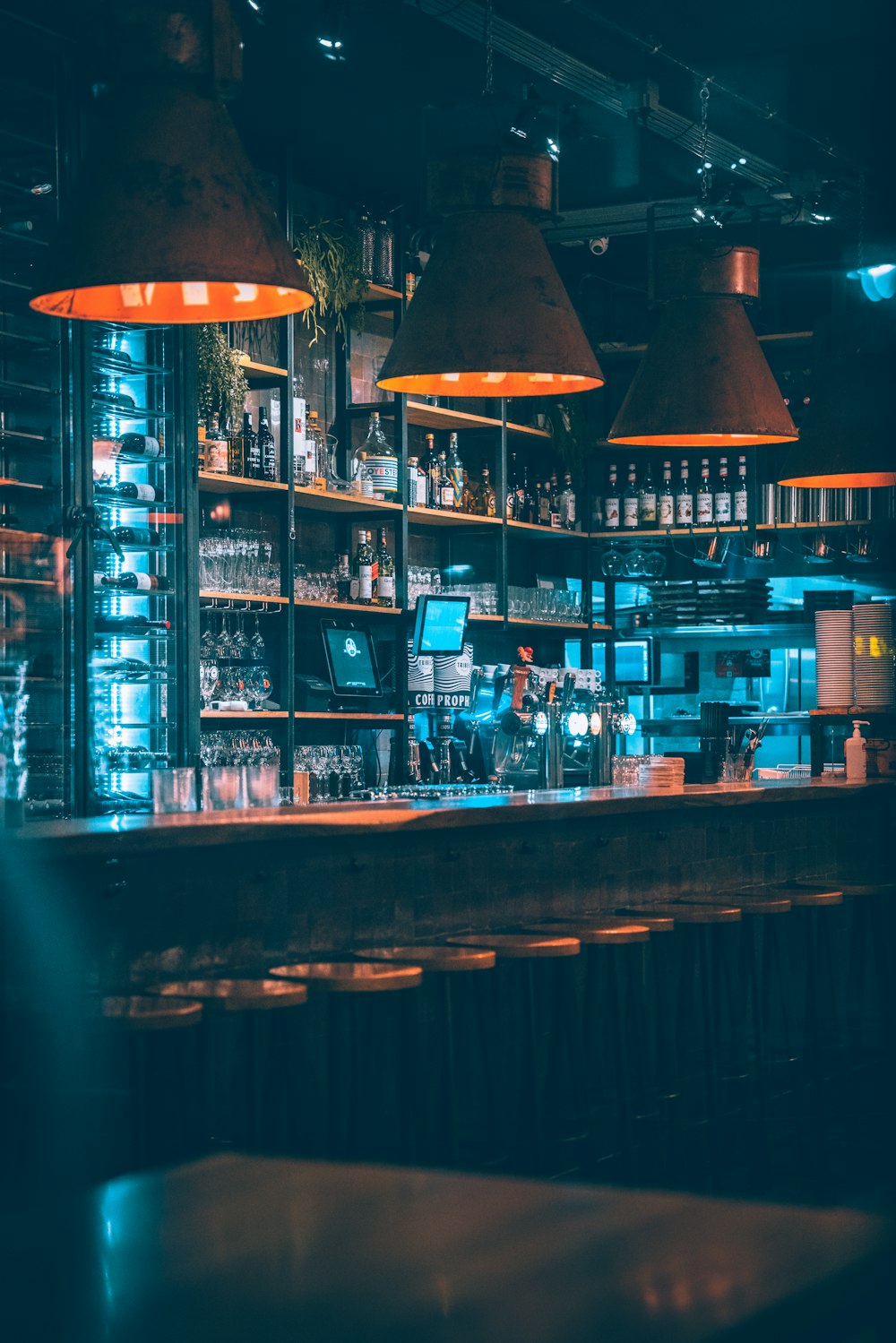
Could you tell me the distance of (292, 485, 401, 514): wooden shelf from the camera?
7.20m

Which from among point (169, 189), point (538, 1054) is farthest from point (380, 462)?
point (169, 189)

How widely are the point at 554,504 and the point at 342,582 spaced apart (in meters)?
2.10

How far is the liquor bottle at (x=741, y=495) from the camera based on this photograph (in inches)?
360

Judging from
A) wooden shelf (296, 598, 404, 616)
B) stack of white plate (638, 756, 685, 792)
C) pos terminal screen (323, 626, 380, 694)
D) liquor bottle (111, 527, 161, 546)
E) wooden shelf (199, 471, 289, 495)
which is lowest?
stack of white plate (638, 756, 685, 792)

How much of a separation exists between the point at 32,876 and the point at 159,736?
111 inches

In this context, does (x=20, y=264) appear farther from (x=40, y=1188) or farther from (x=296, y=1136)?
(x=40, y=1188)

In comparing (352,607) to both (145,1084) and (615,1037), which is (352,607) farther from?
(145,1084)

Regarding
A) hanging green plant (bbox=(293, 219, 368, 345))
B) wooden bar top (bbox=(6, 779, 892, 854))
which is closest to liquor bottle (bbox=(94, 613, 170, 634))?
wooden bar top (bbox=(6, 779, 892, 854))

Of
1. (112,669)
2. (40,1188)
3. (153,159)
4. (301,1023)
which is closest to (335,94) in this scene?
(112,669)

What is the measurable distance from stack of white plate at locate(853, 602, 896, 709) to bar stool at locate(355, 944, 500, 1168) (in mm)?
3047

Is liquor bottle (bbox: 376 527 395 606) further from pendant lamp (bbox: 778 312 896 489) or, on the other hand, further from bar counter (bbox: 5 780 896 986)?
bar counter (bbox: 5 780 896 986)

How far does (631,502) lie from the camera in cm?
938

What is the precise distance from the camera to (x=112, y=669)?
19.9 ft

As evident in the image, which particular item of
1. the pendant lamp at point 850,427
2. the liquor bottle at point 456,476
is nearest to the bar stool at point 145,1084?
the pendant lamp at point 850,427
